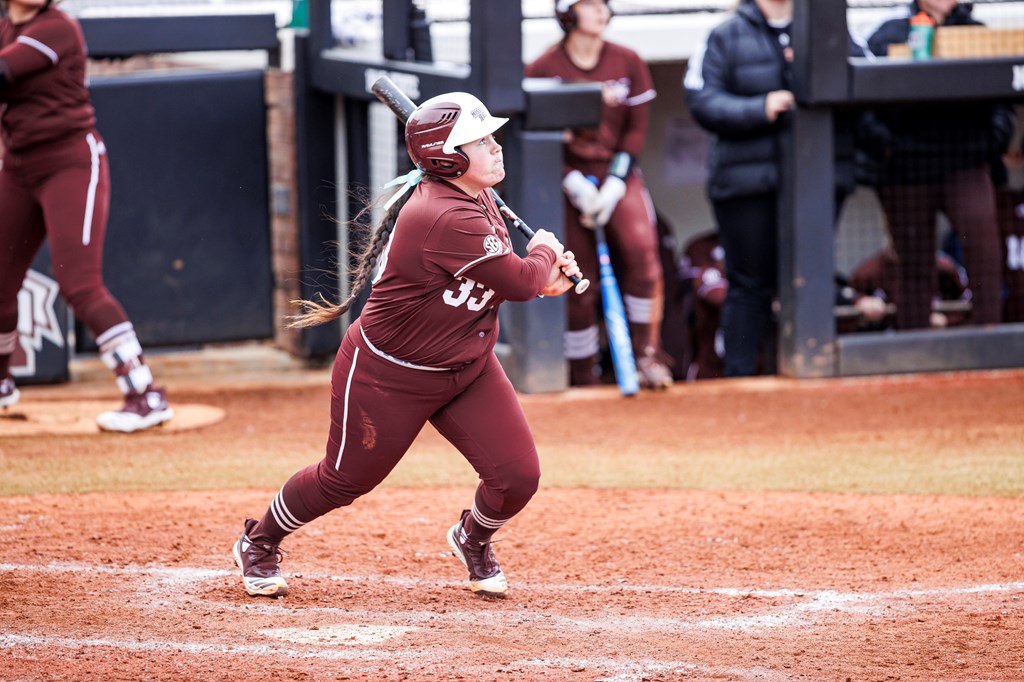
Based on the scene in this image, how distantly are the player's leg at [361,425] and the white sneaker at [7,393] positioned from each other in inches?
132

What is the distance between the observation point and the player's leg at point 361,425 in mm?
4105

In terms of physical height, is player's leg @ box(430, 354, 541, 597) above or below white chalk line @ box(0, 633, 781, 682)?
above

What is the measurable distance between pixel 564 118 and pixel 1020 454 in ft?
9.66

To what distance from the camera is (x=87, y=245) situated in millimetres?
6613

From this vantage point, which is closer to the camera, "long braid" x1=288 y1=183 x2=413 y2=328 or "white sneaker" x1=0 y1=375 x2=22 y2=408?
"long braid" x1=288 y1=183 x2=413 y2=328

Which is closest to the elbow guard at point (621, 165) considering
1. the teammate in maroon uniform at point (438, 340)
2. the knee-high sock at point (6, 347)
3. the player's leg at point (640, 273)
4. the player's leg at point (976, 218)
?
the player's leg at point (640, 273)

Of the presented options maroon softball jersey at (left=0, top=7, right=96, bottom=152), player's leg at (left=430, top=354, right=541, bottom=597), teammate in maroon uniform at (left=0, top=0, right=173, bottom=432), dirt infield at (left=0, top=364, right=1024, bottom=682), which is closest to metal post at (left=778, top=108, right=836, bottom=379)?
dirt infield at (left=0, top=364, right=1024, bottom=682)

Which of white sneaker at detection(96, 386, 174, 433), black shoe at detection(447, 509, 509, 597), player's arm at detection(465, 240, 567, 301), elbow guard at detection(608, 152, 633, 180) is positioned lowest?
white sneaker at detection(96, 386, 174, 433)

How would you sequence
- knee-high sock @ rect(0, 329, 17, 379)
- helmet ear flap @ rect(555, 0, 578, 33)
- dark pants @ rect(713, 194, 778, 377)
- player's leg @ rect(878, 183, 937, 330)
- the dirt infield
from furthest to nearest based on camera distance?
1. player's leg @ rect(878, 183, 937, 330)
2. dark pants @ rect(713, 194, 778, 377)
3. helmet ear flap @ rect(555, 0, 578, 33)
4. knee-high sock @ rect(0, 329, 17, 379)
5. the dirt infield

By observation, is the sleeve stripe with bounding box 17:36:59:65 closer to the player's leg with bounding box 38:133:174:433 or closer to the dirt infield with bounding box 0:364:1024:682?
the player's leg with bounding box 38:133:174:433

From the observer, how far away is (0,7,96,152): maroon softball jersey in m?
6.41

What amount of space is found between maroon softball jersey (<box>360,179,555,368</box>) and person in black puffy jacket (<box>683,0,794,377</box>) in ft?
13.5

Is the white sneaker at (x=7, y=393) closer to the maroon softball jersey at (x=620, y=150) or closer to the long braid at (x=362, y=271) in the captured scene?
the maroon softball jersey at (x=620, y=150)

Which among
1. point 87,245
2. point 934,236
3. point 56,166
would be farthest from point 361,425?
point 934,236
